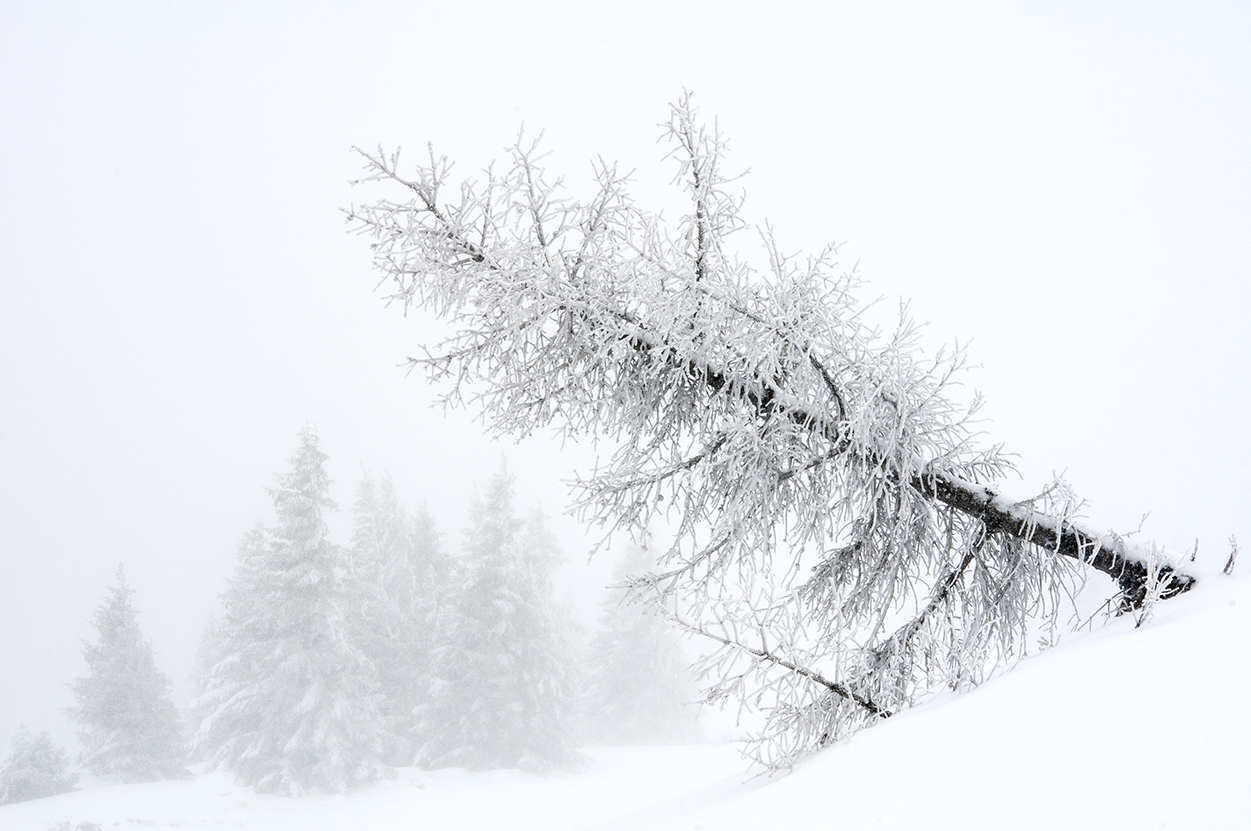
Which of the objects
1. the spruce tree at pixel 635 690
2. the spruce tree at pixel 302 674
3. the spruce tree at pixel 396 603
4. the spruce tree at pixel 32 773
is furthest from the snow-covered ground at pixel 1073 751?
the spruce tree at pixel 635 690

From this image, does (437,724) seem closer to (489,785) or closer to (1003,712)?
(489,785)

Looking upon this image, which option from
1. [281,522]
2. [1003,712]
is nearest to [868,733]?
[1003,712]

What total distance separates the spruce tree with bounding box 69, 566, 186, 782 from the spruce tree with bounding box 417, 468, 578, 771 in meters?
9.04

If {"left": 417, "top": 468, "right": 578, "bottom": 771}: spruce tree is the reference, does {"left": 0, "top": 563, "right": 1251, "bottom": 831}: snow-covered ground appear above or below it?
above

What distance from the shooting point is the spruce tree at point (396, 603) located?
23406 millimetres

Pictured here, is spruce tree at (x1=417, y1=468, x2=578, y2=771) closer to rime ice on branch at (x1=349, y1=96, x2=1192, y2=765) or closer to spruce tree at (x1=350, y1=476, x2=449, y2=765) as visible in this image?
spruce tree at (x1=350, y1=476, x2=449, y2=765)

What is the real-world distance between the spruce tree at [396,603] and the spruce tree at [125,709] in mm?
7455

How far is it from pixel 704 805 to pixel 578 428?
2.28m

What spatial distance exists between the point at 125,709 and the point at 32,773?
2.84m

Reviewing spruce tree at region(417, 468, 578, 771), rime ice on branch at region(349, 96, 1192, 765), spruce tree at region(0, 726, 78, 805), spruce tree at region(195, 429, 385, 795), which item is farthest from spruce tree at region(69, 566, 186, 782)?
rime ice on branch at region(349, 96, 1192, 765)

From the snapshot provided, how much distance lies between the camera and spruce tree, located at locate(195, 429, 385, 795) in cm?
1986

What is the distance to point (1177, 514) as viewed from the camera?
96625mm

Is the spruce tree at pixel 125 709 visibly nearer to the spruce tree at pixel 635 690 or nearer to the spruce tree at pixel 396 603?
the spruce tree at pixel 396 603

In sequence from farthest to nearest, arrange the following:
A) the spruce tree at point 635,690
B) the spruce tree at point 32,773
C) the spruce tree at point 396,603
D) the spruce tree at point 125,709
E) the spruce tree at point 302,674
A: the spruce tree at point 635,690 → the spruce tree at point 125,709 → the spruce tree at point 396,603 → the spruce tree at point 32,773 → the spruce tree at point 302,674
